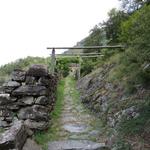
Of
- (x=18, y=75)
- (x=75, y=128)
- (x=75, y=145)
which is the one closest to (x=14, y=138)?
(x=75, y=145)

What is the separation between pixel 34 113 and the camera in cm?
712

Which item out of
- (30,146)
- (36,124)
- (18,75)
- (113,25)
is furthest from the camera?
(113,25)

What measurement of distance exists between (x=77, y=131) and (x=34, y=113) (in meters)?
1.06

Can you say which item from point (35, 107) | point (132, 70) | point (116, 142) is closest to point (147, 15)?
point (132, 70)

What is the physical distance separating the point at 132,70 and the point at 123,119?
5.55 ft

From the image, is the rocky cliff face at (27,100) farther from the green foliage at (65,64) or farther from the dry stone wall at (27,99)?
the green foliage at (65,64)

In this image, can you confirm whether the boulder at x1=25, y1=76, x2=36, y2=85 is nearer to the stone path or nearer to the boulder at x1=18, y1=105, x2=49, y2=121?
the boulder at x1=18, y1=105, x2=49, y2=121

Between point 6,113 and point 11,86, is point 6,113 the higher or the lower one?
the lower one

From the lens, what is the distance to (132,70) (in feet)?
25.4

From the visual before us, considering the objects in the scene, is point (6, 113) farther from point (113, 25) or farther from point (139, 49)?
point (113, 25)

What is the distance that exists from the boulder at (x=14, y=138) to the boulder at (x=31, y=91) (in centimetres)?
195

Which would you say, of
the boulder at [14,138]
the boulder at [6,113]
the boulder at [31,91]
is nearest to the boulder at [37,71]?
the boulder at [31,91]

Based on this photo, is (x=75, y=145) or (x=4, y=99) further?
(x=4, y=99)

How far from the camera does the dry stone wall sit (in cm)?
716
